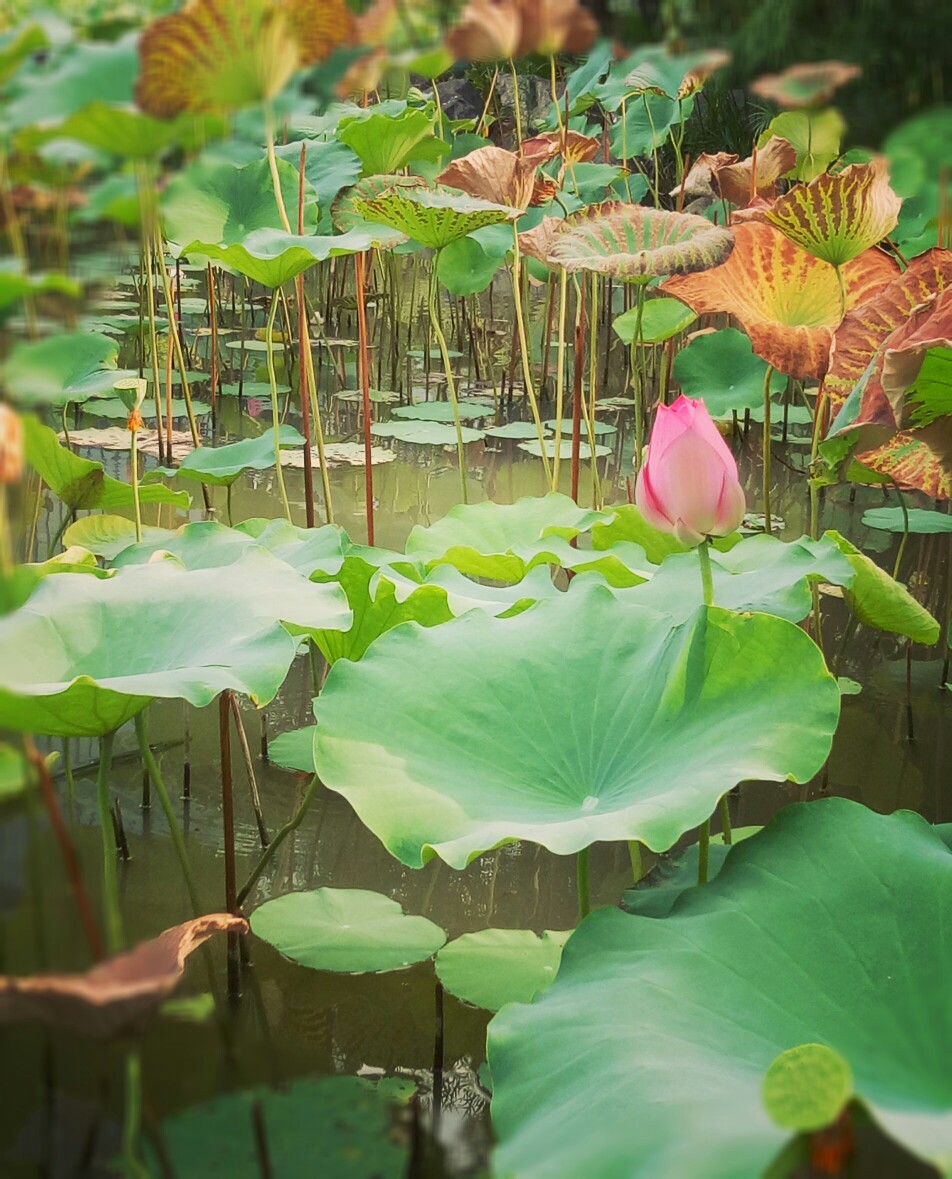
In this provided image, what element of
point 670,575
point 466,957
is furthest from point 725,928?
point 670,575

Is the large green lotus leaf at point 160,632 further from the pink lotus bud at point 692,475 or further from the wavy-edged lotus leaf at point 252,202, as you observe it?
the wavy-edged lotus leaf at point 252,202

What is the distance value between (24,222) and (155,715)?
54.3 inches

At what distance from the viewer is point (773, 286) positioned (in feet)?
5.80

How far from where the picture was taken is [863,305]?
150 centimetres

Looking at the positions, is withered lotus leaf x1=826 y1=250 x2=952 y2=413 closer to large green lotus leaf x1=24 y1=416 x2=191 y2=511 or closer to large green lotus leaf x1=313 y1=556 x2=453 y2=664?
large green lotus leaf x1=313 y1=556 x2=453 y2=664

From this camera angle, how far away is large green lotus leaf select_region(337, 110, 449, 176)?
1.97 metres

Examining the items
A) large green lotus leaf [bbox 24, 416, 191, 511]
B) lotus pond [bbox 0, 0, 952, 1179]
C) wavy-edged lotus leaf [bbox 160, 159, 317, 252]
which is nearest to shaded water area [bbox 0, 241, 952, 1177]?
lotus pond [bbox 0, 0, 952, 1179]

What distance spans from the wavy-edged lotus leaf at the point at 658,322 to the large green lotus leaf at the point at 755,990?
70.7 inches

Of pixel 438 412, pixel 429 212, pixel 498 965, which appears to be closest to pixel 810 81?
pixel 498 965

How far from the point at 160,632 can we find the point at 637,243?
3.08 feet

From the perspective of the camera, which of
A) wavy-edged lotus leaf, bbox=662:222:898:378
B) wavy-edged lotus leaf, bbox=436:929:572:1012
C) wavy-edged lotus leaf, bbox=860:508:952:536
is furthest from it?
wavy-edged lotus leaf, bbox=860:508:952:536

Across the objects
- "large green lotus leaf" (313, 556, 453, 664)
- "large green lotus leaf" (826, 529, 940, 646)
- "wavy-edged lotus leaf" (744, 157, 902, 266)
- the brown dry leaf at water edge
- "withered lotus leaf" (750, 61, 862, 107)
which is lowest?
"large green lotus leaf" (826, 529, 940, 646)

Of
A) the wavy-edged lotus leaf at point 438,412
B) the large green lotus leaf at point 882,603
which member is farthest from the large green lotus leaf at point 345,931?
the wavy-edged lotus leaf at point 438,412

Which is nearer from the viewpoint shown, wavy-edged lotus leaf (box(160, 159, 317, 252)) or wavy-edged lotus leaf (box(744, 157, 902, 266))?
wavy-edged lotus leaf (box(744, 157, 902, 266))
